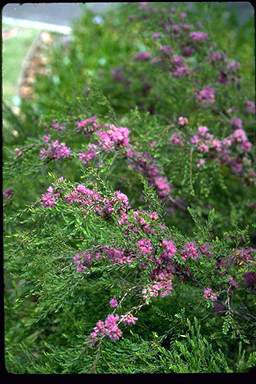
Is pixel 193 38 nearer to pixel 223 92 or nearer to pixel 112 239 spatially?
pixel 223 92

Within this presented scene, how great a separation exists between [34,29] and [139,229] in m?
3.00

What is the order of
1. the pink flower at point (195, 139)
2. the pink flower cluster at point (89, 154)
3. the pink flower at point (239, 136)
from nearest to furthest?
the pink flower cluster at point (89, 154)
the pink flower at point (195, 139)
the pink flower at point (239, 136)

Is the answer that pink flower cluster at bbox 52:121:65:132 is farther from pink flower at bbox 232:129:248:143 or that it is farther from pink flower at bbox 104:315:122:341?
pink flower at bbox 104:315:122:341

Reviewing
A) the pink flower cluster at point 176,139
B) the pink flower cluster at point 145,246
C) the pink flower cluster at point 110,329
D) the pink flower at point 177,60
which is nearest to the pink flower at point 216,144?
the pink flower cluster at point 176,139

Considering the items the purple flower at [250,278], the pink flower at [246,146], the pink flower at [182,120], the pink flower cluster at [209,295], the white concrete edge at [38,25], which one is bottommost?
the white concrete edge at [38,25]

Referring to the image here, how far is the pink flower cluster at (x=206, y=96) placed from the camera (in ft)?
6.56

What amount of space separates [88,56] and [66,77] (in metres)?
0.35

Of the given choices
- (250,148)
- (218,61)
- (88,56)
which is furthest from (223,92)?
(88,56)

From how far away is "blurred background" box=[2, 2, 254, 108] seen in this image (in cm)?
375

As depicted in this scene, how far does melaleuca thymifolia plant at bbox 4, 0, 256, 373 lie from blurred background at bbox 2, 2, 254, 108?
1.42 metres

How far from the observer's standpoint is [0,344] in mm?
1334

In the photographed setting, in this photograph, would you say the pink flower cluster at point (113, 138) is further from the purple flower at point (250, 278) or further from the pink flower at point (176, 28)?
the pink flower at point (176, 28)

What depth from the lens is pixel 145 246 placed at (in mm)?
1223

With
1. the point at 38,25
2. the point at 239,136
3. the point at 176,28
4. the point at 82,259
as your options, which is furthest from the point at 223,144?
the point at 38,25
